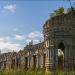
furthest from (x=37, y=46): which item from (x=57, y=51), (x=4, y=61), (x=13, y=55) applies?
(x=4, y=61)

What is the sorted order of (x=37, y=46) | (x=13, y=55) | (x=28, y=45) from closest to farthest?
(x=37, y=46) → (x=28, y=45) → (x=13, y=55)

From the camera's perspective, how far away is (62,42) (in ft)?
77.2

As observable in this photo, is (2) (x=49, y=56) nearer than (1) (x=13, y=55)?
Yes

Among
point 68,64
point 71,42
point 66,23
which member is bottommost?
point 68,64

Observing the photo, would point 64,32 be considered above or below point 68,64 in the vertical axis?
above

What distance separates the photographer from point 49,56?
23188mm

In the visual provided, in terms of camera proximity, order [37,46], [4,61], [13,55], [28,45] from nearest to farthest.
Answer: [37,46]
[28,45]
[13,55]
[4,61]

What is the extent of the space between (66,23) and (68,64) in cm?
322

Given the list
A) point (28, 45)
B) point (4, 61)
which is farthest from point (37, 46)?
point (4, 61)

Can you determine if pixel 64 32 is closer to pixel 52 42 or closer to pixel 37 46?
pixel 52 42

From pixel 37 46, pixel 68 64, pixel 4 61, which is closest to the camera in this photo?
pixel 68 64

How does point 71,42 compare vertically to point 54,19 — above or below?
below

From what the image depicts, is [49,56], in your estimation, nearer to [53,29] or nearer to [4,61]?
[53,29]

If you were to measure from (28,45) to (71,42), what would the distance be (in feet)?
23.6
